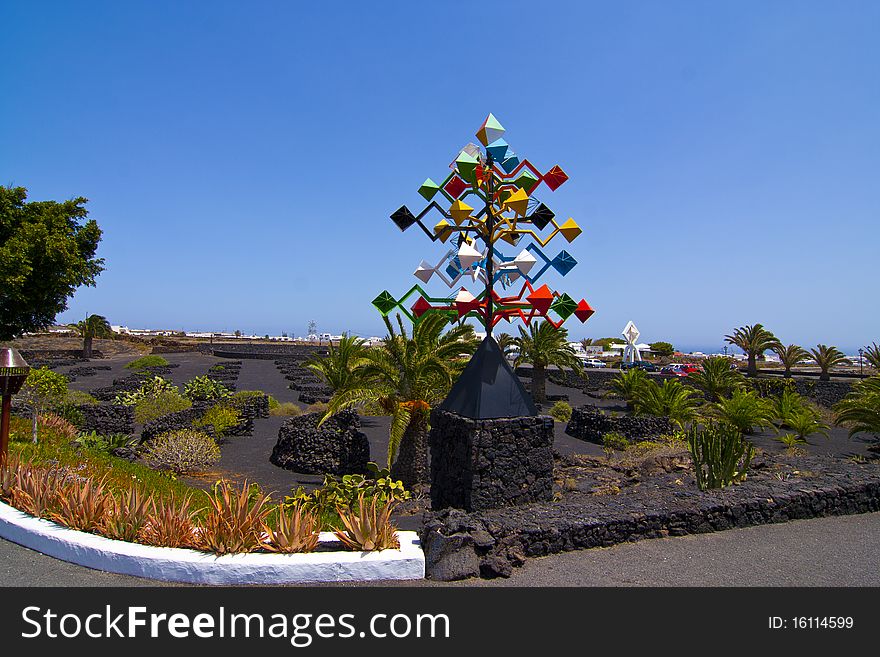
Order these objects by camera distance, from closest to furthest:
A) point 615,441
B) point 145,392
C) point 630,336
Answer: point 615,441 < point 145,392 < point 630,336

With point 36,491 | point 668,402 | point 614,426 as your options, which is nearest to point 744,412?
point 668,402

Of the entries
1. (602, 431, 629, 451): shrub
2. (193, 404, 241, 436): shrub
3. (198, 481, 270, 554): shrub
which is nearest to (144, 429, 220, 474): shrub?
(193, 404, 241, 436): shrub

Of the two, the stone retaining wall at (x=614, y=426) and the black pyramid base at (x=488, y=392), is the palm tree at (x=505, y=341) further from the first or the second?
the black pyramid base at (x=488, y=392)

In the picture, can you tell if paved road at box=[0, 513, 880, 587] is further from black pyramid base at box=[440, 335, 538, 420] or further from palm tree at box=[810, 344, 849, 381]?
palm tree at box=[810, 344, 849, 381]

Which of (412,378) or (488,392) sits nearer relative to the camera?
(488,392)

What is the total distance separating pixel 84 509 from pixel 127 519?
0.62 m

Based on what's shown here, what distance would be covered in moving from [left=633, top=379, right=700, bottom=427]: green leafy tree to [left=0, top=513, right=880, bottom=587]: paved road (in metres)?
13.6

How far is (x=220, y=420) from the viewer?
17.8 m

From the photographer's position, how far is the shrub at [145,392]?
919 inches

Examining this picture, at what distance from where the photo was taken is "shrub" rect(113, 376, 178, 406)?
23.3 m

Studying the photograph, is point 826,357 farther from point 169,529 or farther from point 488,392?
point 169,529
